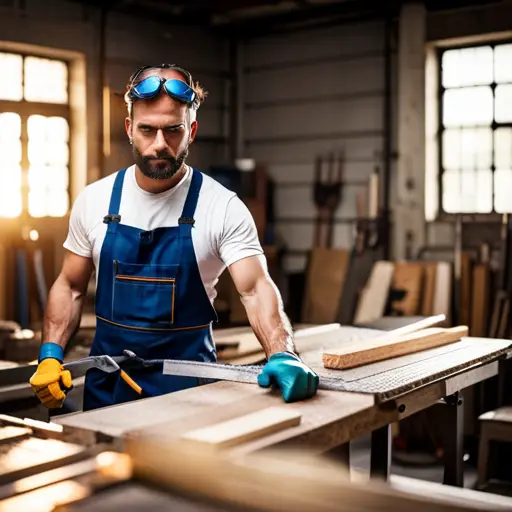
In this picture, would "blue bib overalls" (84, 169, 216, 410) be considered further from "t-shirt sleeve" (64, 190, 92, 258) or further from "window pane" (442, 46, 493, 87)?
"window pane" (442, 46, 493, 87)

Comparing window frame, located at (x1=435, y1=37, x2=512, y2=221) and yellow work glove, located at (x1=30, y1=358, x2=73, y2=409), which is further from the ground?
window frame, located at (x1=435, y1=37, x2=512, y2=221)

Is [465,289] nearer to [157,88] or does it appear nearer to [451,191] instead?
[451,191]

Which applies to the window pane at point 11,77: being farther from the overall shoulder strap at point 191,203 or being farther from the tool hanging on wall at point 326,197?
the overall shoulder strap at point 191,203

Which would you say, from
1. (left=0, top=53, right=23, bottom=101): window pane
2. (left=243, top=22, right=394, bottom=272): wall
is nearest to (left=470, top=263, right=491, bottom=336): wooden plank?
(left=243, top=22, right=394, bottom=272): wall

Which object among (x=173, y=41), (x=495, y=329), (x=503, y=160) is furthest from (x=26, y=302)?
(x=503, y=160)

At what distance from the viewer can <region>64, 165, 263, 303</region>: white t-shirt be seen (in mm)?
2668

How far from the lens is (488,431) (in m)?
4.12

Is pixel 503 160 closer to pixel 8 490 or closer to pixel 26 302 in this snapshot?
pixel 26 302

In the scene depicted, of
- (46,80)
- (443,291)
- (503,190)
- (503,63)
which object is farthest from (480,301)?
(46,80)

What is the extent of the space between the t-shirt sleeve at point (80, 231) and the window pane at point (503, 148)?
4462 millimetres

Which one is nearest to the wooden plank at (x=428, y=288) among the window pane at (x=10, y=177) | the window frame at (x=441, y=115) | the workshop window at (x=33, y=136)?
the window frame at (x=441, y=115)

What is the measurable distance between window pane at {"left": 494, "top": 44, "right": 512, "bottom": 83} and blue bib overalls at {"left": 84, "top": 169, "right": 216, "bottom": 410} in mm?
4353

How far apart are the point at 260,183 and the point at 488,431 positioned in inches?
150

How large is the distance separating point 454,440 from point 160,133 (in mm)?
1661
